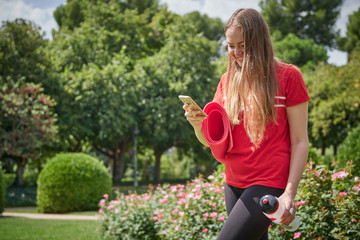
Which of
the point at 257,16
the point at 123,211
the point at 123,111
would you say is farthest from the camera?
the point at 123,111

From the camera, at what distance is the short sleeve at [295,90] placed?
6.47ft

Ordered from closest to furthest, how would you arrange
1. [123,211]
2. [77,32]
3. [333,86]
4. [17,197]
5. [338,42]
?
1. [123,211]
2. [17,197]
3. [333,86]
4. [77,32]
5. [338,42]

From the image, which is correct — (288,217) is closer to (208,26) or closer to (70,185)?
(70,185)

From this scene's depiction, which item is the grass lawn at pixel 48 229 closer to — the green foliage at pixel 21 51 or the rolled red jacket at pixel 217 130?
the rolled red jacket at pixel 217 130

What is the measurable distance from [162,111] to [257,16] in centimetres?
1707

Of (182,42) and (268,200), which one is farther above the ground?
(182,42)

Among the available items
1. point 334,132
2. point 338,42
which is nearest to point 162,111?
point 334,132

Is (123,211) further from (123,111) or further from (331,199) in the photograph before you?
(123,111)

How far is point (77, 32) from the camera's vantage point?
21.2 metres

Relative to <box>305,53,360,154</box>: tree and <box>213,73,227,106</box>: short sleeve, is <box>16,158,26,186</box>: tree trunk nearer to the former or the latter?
<box>305,53,360,154</box>: tree

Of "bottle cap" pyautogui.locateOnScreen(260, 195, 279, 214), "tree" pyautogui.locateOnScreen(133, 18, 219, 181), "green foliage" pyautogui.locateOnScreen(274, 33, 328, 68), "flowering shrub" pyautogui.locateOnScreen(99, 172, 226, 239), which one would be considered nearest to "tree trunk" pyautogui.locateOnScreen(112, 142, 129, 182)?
"tree" pyautogui.locateOnScreen(133, 18, 219, 181)

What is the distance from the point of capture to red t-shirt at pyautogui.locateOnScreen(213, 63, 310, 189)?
6.43 feet

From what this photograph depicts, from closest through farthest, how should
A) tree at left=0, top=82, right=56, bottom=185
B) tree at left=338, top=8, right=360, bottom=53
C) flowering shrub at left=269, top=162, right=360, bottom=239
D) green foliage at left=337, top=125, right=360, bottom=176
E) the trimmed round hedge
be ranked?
flowering shrub at left=269, top=162, right=360, bottom=239 → green foliage at left=337, top=125, right=360, bottom=176 → the trimmed round hedge → tree at left=0, top=82, right=56, bottom=185 → tree at left=338, top=8, right=360, bottom=53

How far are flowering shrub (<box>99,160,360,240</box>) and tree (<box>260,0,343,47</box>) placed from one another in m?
36.9
